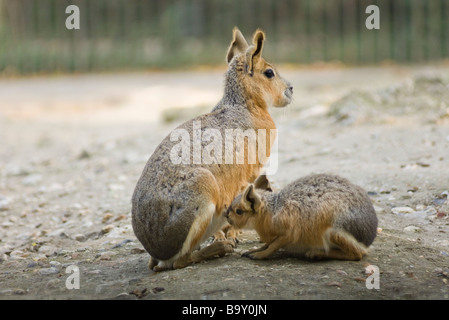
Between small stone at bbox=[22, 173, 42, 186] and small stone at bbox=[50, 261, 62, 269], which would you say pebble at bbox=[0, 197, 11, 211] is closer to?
small stone at bbox=[22, 173, 42, 186]

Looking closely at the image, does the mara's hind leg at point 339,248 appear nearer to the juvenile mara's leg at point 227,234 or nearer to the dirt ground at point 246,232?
the dirt ground at point 246,232

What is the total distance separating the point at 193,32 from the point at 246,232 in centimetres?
1675

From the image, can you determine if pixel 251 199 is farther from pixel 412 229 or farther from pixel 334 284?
pixel 412 229

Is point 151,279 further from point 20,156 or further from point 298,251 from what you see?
point 20,156

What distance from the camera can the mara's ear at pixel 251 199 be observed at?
17.3 feet

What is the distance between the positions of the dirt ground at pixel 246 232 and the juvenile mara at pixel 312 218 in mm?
141

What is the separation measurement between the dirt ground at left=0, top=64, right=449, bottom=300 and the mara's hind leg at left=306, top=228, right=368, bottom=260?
7cm

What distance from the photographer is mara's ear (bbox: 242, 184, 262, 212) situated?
5.29m

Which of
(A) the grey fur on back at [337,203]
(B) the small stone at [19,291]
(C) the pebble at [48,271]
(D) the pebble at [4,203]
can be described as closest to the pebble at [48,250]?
(C) the pebble at [48,271]

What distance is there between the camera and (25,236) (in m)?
7.19

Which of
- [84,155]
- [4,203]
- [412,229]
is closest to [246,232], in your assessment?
[412,229]

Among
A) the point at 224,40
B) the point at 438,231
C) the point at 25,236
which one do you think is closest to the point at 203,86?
the point at 224,40

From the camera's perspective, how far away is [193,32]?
2230cm

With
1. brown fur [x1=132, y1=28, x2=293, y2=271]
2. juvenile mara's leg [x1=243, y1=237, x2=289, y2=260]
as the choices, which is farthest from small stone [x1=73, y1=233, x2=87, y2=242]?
juvenile mara's leg [x1=243, y1=237, x2=289, y2=260]
